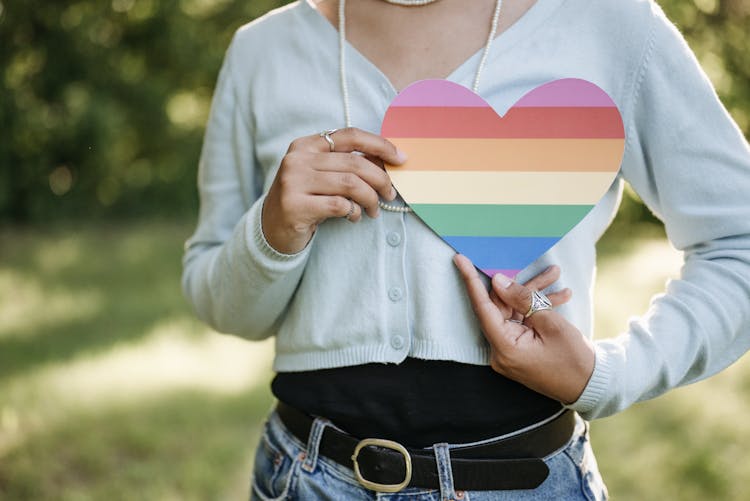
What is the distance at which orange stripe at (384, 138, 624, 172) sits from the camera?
3.74ft

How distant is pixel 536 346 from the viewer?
1094mm

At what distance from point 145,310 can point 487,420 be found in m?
4.41

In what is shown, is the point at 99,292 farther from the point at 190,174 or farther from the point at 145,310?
the point at 190,174

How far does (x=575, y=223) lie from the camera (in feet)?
3.83

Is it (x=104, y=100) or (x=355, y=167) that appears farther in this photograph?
(x=104, y=100)

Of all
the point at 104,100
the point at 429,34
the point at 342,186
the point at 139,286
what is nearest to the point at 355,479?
the point at 342,186

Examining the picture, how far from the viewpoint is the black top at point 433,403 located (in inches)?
45.6

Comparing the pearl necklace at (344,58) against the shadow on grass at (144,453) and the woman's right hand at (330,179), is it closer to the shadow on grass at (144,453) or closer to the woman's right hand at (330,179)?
the woman's right hand at (330,179)

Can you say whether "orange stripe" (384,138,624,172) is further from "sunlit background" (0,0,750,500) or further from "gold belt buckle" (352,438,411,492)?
"sunlit background" (0,0,750,500)

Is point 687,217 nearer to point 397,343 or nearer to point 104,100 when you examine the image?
point 397,343

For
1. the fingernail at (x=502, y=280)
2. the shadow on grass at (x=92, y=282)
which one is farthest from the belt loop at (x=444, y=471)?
the shadow on grass at (x=92, y=282)

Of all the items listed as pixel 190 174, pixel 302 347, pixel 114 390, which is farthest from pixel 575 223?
pixel 190 174

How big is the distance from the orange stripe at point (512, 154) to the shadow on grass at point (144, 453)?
217cm

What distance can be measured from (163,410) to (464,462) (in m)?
2.76
